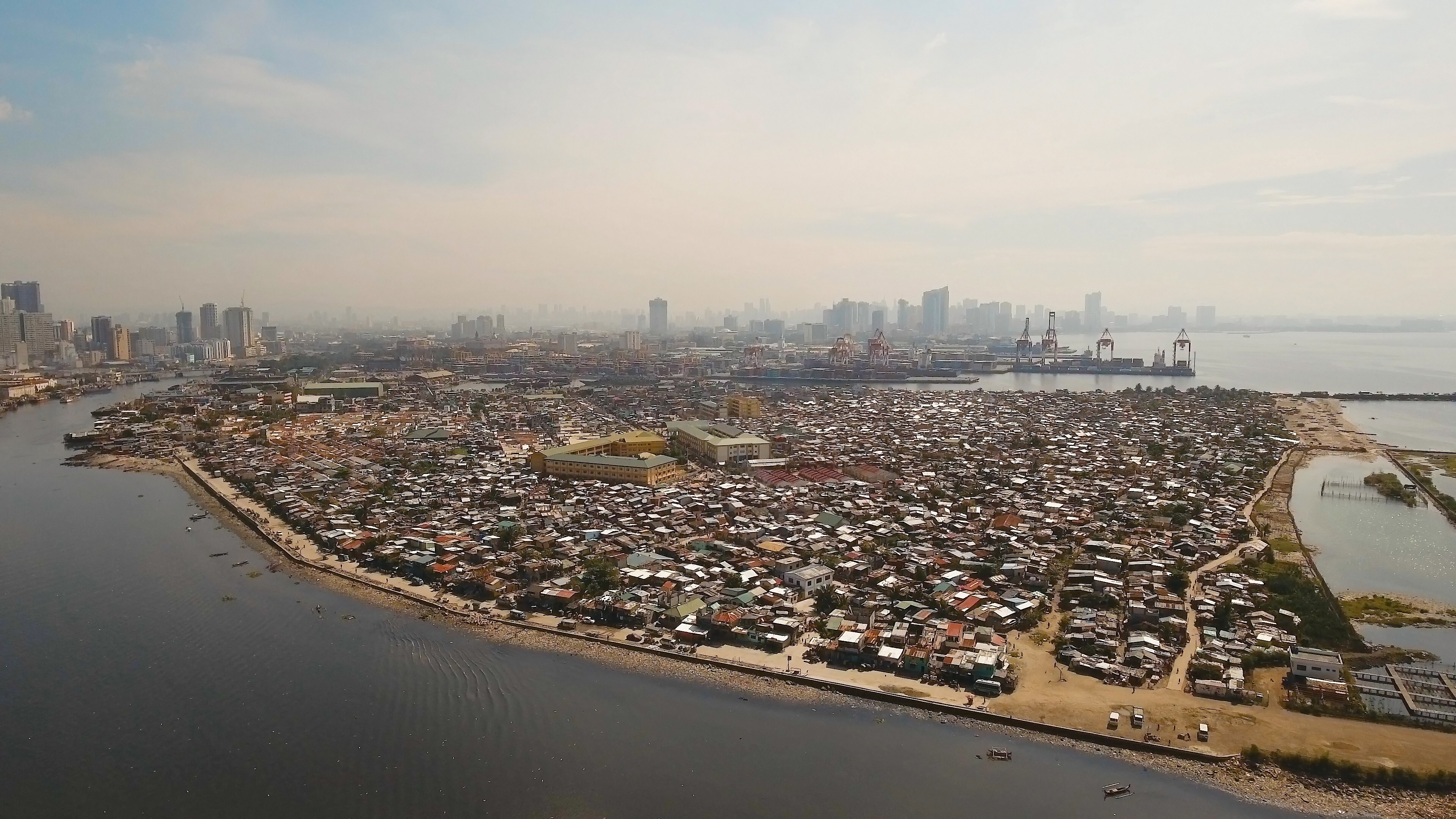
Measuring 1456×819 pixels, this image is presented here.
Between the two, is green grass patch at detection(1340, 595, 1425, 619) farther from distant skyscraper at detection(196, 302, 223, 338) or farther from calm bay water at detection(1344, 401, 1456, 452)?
distant skyscraper at detection(196, 302, 223, 338)

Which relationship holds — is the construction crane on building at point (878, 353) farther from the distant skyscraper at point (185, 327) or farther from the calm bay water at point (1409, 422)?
the distant skyscraper at point (185, 327)

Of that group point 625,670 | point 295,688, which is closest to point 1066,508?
point 625,670

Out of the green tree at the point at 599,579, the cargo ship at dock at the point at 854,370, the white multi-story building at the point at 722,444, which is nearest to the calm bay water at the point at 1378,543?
the green tree at the point at 599,579

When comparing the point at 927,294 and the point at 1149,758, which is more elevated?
the point at 927,294

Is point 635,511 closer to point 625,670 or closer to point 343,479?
point 625,670

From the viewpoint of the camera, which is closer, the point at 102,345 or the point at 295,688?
the point at 295,688

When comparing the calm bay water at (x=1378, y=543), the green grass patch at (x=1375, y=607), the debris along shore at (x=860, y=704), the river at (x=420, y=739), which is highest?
the calm bay water at (x=1378, y=543)

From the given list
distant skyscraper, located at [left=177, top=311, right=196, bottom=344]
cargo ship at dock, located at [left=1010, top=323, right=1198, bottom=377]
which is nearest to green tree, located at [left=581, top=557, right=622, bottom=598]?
cargo ship at dock, located at [left=1010, top=323, right=1198, bottom=377]
